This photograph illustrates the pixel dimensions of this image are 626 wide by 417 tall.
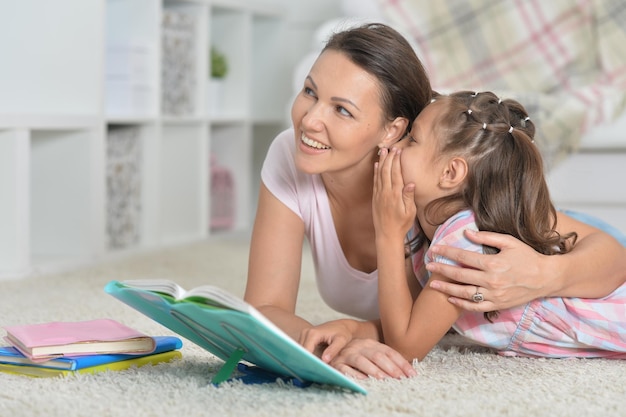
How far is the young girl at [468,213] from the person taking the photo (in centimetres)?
131

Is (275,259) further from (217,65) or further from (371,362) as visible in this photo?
(217,65)

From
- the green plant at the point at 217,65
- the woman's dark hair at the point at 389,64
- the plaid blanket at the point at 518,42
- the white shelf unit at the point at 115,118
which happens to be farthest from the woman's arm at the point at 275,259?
the green plant at the point at 217,65

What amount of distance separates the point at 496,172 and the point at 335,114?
249mm

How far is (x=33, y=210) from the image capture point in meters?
2.58

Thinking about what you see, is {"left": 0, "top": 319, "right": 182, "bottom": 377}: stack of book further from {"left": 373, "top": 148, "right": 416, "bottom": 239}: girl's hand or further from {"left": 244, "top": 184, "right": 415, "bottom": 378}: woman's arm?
{"left": 373, "top": 148, "right": 416, "bottom": 239}: girl's hand

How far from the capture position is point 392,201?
131 centimetres

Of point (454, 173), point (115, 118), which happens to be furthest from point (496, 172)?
point (115, 118)

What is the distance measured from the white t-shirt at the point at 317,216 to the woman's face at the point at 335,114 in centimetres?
14

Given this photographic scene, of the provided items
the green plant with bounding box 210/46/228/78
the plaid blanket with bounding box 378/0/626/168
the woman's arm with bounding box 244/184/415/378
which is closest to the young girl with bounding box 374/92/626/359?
the woman's arm with bounding box 244/184/415/378

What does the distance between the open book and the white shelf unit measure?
1131 mm

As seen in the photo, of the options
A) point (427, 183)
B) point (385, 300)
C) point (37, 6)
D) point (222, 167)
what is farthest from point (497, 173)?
point (222, 167)

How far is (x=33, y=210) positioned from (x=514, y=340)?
5.27 ft

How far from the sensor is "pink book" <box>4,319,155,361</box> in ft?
4.02

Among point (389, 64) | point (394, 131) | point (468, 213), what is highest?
point (389, 64)
